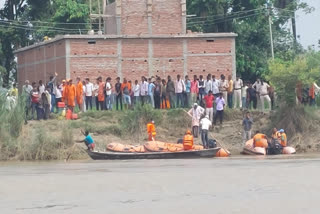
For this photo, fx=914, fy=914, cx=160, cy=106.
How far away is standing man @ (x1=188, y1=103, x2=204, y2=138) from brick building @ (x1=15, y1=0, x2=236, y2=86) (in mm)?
9365

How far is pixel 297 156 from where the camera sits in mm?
33531

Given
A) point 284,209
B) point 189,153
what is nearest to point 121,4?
point 189,153

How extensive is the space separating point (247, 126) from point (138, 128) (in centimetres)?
439

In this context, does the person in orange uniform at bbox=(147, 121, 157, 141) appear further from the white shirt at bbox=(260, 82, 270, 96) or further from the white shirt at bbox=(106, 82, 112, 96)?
the white shirt at bbox=(260, 82, 270, 96)

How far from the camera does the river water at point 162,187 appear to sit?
60.7 feet

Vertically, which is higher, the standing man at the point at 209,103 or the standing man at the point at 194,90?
the standing man at the point at 194,90

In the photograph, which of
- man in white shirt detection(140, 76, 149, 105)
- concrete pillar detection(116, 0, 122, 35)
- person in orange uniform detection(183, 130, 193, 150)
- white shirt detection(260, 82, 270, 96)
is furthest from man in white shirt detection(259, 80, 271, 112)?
concrete pillar detection(116, 0, 122, 35)

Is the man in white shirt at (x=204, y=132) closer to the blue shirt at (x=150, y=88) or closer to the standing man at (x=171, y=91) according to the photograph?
the standing man at (x=171, y=91)

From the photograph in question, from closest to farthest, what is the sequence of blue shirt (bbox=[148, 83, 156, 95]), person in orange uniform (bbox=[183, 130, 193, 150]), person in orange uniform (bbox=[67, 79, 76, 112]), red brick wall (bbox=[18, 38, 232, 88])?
1. person in orange uniform (bbox=[183, 130, 193, 150])
2. person in orange uniform (bbox=[67, 79, 76, 112])
3. blue shirt (bbox=[148, 83, 156, 95])
4. red brick wall (bbox=[18, 38, 232, 88])

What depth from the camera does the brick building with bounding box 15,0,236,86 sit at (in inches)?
1742

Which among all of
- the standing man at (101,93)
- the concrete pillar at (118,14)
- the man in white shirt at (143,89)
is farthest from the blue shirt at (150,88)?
the concrete pillar at (118,14)

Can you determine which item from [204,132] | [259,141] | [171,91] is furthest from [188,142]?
[171,91]

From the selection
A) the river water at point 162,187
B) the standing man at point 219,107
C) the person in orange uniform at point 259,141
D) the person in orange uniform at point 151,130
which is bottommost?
the river water at point 162,187

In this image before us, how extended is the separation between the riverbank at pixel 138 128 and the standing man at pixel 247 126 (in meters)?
0.48
